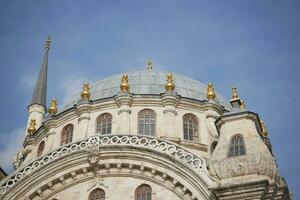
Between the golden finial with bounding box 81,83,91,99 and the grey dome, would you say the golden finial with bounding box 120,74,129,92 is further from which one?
the golden finial with bounding box 81,83,91,99

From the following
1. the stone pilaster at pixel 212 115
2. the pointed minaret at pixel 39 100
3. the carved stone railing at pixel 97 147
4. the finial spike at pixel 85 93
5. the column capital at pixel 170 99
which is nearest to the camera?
the carved stone railing at pixel 97 147

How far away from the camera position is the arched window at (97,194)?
2832 centimetres

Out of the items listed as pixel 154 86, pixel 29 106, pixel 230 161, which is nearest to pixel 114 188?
pixel 230 161

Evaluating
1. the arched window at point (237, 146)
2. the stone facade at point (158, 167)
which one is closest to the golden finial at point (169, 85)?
the stone facade at point (158, 167)

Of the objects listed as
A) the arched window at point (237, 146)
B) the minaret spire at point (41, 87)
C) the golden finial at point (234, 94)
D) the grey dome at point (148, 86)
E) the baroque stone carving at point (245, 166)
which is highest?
the minaret spire at point (41, 87)

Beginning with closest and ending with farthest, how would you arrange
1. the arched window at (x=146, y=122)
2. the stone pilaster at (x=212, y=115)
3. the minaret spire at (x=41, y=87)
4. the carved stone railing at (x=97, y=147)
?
the carved stone railing at (x=97, y=147) → the arched window at (x=146, y=122) → the stone pilaster at (x=212, y=115) → the minaret spire at (x=41, y=87)

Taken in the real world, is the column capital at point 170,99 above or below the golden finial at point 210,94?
below

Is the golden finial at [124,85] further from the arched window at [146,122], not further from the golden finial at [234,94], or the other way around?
the golden finial at [234,94]

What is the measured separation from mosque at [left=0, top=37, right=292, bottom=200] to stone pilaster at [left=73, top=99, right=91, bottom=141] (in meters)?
0.07

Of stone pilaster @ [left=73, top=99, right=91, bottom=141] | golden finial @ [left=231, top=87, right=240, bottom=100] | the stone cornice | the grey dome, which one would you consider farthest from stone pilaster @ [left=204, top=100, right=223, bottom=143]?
stone pilaster @ [left=73, top=99, right=91, bottom=141]

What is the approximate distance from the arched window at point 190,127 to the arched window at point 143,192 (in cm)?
754

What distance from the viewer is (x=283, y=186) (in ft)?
81.1

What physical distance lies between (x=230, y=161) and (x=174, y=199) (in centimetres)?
380

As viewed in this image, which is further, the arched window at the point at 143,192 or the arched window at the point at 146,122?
the arched window at the point at 146,122
